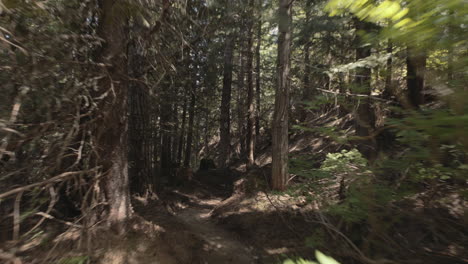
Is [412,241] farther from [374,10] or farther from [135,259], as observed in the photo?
[135,259]

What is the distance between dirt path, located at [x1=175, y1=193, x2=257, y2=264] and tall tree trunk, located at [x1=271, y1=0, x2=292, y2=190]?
238cm

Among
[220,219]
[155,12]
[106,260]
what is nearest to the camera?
[106,260]

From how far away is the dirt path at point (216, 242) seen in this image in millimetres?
4953

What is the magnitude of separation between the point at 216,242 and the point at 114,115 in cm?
391

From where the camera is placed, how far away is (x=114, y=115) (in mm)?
4316

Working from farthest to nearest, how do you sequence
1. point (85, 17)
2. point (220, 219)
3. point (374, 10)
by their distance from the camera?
1. point (220, 219)
2. point (85, 17)
3. point (374, 10)

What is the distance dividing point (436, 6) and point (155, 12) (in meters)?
4.86

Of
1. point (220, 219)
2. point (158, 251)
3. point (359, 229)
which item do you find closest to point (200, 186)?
point (220, 219)

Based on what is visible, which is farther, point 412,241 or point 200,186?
point 200,186

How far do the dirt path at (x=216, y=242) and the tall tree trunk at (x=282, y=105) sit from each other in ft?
7.81

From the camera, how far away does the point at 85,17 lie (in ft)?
13.0

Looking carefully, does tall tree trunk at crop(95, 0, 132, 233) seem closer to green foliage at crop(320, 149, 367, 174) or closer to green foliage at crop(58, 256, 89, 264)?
green foliage at crop(58, 256, 89, 264)

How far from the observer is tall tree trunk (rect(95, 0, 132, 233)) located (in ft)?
13.6

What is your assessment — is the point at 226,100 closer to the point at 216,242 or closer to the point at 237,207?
the point at 237,207
